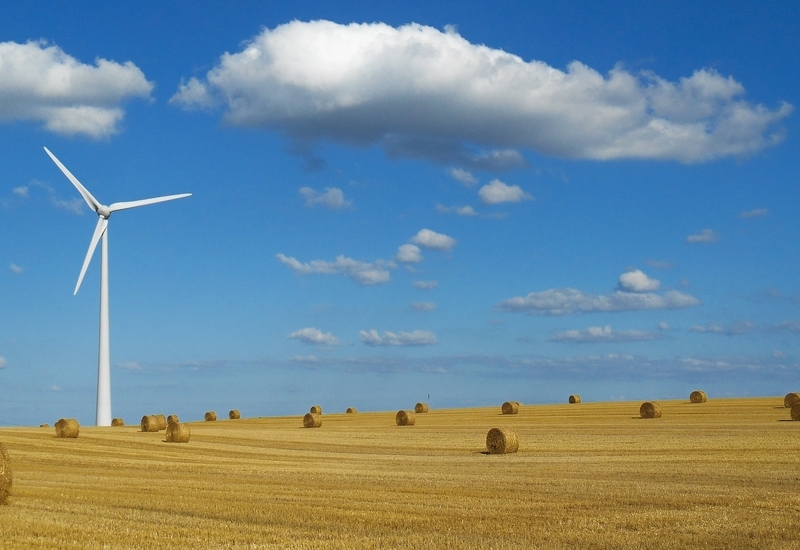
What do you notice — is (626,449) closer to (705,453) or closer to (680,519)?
(705,453)

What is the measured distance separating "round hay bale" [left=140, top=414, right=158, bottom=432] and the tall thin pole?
1014 cm

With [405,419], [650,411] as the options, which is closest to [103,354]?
[405,419]

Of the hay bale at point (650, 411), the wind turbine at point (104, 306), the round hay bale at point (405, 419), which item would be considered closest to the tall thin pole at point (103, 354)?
the wind turbine at point (104, 306)

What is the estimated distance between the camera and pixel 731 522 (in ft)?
45.9

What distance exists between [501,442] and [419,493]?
1251cm

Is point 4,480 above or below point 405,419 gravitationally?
above

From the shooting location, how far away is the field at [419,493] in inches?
502

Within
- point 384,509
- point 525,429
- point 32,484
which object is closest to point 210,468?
point 32,484

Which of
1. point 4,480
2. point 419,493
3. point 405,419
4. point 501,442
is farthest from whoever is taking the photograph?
point 405,419

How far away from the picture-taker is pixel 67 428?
128 ft

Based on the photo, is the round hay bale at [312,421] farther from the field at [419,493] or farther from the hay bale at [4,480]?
the hay bale at [4,480]

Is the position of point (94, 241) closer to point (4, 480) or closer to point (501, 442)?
point (501, 442)

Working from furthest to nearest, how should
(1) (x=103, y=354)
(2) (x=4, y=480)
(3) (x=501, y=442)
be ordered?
(1) (x=103, y=354)
(3) (x=501, y=442)
(2) (x=4, y=480)

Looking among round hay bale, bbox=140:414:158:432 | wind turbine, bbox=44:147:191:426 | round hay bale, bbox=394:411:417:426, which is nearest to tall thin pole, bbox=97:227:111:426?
wind turbine, bbox=44:147:191:426
